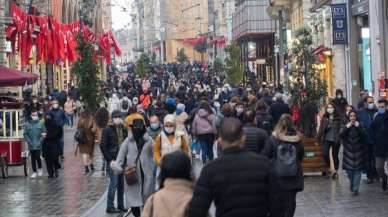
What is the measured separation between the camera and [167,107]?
106ft

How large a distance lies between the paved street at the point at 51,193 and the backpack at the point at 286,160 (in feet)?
19.3

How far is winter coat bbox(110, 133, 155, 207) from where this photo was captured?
15.5 m

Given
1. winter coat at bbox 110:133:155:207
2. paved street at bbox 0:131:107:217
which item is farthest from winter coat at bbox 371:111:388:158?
paved street at bbox 0:131:107:217

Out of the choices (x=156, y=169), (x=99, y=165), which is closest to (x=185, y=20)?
(x=99, y=165)

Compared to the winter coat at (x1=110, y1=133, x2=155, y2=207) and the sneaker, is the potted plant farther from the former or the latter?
the winter coat at (x1=110, y1=133, x2=155, y2=207)

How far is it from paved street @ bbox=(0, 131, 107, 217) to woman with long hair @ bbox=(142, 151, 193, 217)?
9989 mm

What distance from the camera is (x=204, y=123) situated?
25141 mm

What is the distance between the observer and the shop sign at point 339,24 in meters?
42.1

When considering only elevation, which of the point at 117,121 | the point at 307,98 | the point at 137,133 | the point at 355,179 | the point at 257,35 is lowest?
the point at 355,179

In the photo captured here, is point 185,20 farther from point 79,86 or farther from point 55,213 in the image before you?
point 55,213

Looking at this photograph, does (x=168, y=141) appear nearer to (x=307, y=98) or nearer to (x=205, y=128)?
(x=205, y=128)

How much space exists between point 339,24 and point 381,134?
955 inches

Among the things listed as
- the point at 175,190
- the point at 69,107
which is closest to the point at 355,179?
the point at 175,190

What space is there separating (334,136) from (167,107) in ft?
35.6
